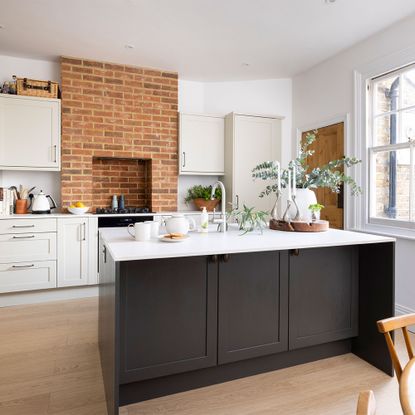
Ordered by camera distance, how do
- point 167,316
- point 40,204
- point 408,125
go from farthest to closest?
point 40,204 < point 408,125 < point 167,316

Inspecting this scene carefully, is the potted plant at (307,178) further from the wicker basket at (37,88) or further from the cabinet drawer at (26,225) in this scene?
the wicker basket at (37,88)

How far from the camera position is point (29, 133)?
3670 mm

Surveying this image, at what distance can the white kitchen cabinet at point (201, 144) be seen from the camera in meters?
4.30

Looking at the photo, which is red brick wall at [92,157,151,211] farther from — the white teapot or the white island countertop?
the white teapot

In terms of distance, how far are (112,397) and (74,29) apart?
3.15 metres

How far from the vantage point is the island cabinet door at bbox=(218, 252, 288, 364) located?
199cm

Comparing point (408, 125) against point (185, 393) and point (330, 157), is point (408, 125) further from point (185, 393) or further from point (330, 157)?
point (185, 393)

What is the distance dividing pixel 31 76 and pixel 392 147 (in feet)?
13.4

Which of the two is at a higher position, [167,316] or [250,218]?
[250,218]

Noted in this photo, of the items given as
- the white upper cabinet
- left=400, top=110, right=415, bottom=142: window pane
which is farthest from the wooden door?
the white upper cabinet

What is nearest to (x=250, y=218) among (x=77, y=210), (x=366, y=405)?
(x=366, y=405)

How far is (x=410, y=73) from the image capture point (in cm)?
308

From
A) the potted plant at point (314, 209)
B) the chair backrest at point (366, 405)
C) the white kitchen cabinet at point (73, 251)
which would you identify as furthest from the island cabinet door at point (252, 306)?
the white kitchen cabinet at point (73, 251)

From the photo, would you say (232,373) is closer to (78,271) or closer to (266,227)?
(266,227)
